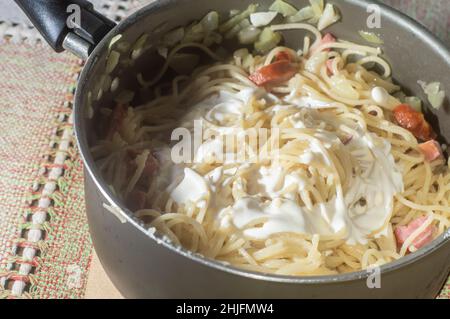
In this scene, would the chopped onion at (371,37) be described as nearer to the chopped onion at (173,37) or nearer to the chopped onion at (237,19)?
the chopped onion at (237,19)

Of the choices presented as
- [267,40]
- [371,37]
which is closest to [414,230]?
[371,37]

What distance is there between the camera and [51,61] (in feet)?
6.65

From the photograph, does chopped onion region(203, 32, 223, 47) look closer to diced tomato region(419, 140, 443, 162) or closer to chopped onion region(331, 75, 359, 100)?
chopped onion region(331, 75, 359, 100)

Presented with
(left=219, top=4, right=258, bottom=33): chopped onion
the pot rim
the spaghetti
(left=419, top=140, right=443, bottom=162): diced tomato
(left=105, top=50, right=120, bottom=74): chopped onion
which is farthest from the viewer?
(left=219, top=4, right=258, bottom=33): chopped onion

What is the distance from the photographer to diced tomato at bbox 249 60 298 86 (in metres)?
1.72

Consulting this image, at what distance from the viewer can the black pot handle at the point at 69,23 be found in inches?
57.4

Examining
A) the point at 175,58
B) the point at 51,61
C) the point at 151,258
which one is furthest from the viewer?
the point at 51,61

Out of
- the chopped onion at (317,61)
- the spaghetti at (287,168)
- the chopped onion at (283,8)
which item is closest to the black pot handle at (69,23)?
the spaghetti at (287,168)

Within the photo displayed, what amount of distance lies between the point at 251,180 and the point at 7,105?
812mm

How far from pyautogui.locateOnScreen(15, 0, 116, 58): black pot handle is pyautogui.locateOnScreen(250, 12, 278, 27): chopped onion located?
41 centimetres

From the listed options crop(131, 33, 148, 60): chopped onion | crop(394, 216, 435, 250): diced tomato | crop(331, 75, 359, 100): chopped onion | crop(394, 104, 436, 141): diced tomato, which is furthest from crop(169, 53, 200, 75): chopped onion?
crop(394, 216, 435, 250): diced tomato

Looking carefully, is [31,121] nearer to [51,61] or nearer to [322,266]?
[51,61]
